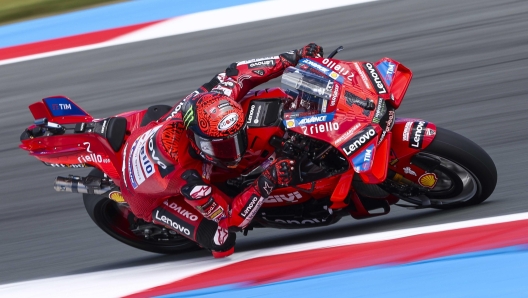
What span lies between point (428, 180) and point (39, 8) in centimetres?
705

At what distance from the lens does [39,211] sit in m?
5.61

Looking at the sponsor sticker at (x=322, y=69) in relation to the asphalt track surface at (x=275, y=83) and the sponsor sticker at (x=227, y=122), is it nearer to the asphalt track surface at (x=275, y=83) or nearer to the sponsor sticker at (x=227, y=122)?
the sponsor sticker at (x=227, y=122)

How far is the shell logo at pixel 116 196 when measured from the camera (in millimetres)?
4586

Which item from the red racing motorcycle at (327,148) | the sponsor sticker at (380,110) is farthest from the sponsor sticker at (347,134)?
the sponsor sticker at (380,110)

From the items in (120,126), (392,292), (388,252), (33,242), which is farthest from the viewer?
(33,242)

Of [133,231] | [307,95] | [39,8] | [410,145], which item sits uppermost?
[307,95]

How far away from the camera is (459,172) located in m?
4.09

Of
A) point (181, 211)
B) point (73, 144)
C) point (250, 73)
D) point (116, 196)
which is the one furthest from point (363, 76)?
point (73, 144)

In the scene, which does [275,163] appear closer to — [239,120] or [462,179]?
[239,120]

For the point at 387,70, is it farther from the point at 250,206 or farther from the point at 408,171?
the point at 250,206

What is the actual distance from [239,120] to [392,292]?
1203 mm

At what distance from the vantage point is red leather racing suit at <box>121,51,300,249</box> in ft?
13.2

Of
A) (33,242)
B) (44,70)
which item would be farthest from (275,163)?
(44,70)

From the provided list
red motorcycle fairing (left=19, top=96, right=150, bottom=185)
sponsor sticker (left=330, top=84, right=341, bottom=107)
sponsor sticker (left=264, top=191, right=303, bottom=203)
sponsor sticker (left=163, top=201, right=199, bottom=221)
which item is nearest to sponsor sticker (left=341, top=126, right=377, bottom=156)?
sponsor sticker (left=330, top=84, right=341, bottom=107)
